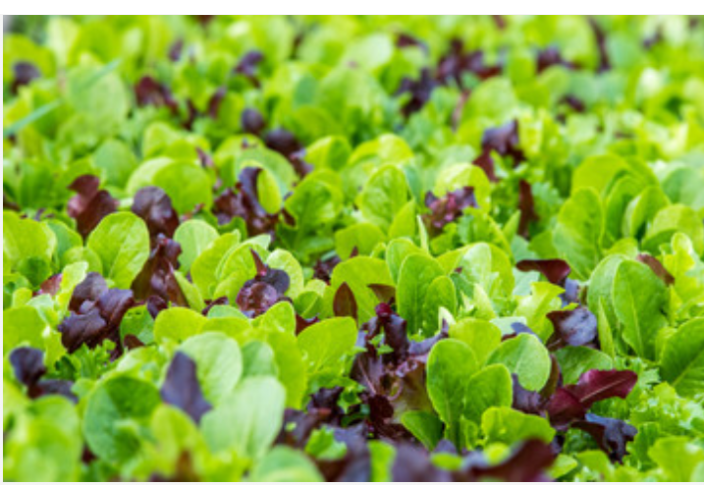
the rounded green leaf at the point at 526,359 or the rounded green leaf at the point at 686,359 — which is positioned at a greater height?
the rounded green leaf at the point at 526,359

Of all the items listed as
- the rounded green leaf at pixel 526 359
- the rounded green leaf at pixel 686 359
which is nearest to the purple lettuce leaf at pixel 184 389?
the rounded green leaf at pixel 526 359

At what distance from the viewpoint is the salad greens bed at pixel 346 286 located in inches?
66.8

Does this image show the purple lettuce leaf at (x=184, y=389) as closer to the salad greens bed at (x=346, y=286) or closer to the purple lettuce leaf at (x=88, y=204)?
the salad greens bed at (x=346, y=286)

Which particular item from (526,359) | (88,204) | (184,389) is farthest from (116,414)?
(88,204)

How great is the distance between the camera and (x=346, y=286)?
2.31 metres

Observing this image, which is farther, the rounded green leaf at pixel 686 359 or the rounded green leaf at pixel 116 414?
the rounded green leaf at pixel 686 359

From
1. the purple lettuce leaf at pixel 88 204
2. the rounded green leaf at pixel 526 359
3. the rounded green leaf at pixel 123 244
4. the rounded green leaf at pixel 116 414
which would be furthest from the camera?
the purple lettuce leaf at pixel 88 204

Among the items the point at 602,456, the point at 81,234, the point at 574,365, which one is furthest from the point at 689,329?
the point at 81,234

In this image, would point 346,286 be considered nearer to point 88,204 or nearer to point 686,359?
point 686,359

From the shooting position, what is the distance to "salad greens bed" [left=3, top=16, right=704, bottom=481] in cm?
170

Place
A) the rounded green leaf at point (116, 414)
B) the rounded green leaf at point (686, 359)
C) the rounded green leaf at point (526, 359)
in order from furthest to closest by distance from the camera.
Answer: the rounded green leaf at point (686, 359) < the rounded green leaf at point (526, 359) < the rounded green leaf at point (116, 414)

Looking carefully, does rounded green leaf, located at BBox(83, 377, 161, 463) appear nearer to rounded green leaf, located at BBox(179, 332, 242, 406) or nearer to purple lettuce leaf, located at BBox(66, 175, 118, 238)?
rounded green leaf, located at BBox(179, 332, 242, 406)

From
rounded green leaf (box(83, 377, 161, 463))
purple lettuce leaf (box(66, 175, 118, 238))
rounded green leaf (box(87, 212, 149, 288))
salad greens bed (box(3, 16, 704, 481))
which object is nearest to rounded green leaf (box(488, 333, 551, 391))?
salad greens bed (box(3, 16, 704, 481))

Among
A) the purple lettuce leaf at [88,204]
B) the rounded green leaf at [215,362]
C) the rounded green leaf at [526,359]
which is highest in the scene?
the rounded green leaf at [215,362]
